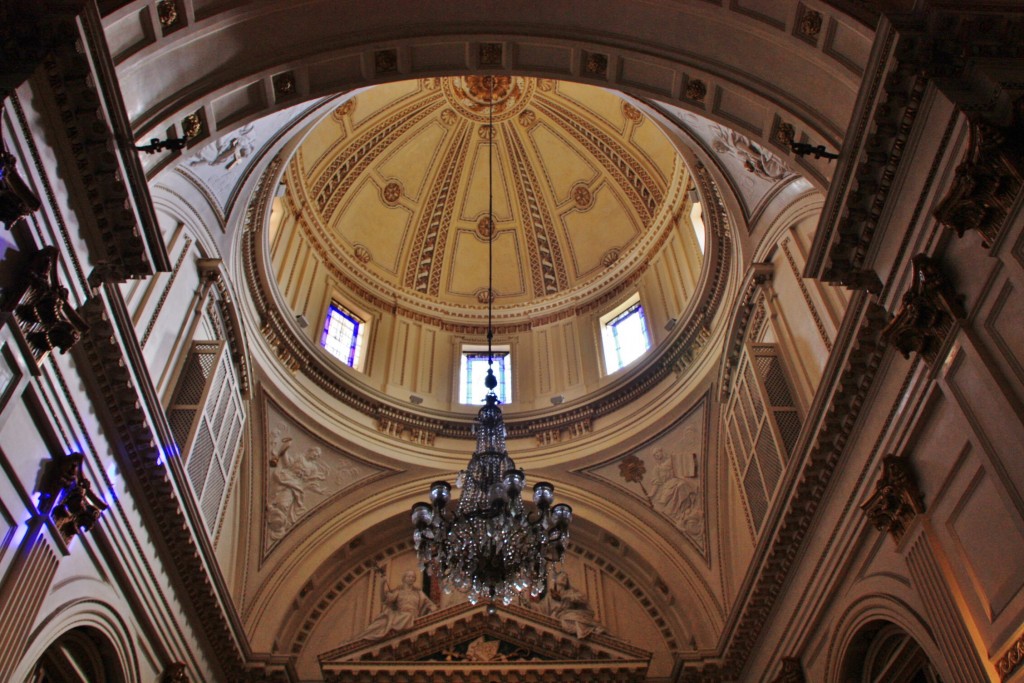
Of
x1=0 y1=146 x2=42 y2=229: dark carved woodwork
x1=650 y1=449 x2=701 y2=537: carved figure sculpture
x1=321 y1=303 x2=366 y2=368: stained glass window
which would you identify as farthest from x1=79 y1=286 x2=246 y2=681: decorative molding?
x1=650 y1=449 x2=701 y2=537: carved figure sculpture

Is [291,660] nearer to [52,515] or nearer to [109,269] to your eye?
[52,515]

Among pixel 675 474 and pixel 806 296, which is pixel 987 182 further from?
pixel 675 474

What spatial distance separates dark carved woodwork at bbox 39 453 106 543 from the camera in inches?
258

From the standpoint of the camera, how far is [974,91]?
555 cm

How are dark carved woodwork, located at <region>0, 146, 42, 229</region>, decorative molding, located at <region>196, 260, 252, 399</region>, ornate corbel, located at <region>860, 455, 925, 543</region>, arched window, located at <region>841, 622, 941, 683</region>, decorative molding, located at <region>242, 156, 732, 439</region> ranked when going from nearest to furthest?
dark carved woodwork, located at <region>0, 146, 42, 229</region> < ornate corbel, located at <region>860, 455, 925, 543</region> < arched window, located at <region>841, 622, 941, 683</region> < decorative molding, located at <region>196, 260, 252, 399</region> < decorative molding, located at <region>242, 156, 732, 439</region>

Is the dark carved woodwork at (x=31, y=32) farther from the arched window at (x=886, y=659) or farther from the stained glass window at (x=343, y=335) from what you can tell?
the stained glass window at (x=343, y=335)

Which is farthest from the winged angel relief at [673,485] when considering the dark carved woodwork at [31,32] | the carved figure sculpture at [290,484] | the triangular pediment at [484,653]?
the dark carved woodwork at [31,32]

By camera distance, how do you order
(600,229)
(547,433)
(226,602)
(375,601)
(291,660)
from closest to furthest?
(226,602) → (291,660) → (375,601) → (547,433) → (600,229)

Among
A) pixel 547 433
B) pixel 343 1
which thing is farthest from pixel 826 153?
pixel 547 433

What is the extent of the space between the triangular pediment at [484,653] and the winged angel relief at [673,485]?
2.25 meters

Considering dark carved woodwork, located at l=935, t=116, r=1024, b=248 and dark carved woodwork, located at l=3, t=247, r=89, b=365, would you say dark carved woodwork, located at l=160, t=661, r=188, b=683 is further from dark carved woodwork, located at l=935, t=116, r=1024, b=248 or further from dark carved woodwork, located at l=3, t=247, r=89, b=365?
dark carved woodwork, located at l=935, t=116, r=1024, b=248

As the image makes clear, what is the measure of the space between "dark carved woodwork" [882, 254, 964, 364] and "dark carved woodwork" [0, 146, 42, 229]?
6504 mm

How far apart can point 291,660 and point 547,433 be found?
20.4 feet

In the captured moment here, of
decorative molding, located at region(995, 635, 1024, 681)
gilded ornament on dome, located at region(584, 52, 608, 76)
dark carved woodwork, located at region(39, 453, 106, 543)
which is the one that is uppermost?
gilded ornament on dome, located at region(584, 52, 608, 76)
